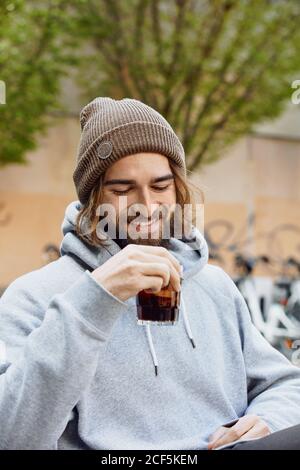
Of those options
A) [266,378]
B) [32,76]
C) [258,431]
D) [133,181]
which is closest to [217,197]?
[32,76]

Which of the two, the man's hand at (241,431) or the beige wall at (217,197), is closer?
the man's hand at (241,431)

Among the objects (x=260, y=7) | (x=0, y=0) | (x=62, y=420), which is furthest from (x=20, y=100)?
(x=62, y=420)

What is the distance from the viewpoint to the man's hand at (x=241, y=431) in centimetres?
176

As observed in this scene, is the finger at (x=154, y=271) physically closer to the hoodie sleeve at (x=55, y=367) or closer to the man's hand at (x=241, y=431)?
the hoodie sleeve at (x=55, y=367)

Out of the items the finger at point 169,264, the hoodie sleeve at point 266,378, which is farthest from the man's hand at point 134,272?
the hoodie sleeve at point 266,378

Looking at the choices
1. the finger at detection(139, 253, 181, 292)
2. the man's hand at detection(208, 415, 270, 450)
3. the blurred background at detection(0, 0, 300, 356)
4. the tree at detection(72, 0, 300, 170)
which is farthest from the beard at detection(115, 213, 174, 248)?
the tree at detection(72, 0, 300, 170)

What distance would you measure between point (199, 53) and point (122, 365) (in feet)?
39.7

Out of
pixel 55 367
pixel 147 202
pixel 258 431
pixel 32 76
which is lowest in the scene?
pixel 258 431

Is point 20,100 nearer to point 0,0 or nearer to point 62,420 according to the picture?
point 0,0

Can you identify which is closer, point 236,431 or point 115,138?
point 236,431

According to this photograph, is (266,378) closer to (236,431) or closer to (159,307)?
(236,431)

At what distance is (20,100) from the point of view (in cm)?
1059

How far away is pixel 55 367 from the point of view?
1.47m

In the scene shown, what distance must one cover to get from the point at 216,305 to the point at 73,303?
663 mm
